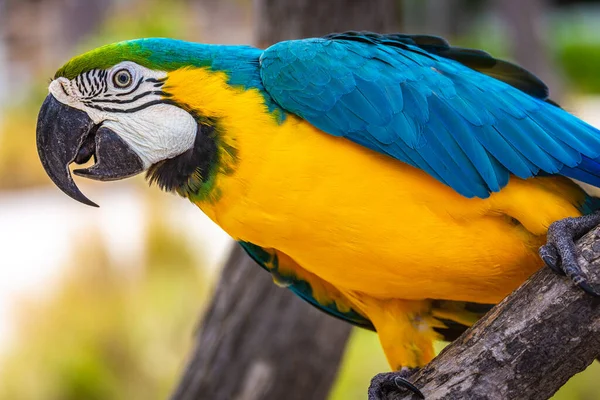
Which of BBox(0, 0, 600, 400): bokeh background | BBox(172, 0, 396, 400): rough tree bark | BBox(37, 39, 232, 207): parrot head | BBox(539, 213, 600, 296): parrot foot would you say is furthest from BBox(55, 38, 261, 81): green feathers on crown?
BBox(0, 0, 600, 400): bokeh background

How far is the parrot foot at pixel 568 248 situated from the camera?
1.53 meters

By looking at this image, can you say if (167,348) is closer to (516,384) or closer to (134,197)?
(134,197)

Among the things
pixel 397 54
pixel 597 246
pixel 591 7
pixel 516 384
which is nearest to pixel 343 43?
pixel 397 54

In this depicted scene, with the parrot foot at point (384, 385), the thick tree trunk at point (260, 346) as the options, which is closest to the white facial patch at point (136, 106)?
the parrot foot at point (384, 385)

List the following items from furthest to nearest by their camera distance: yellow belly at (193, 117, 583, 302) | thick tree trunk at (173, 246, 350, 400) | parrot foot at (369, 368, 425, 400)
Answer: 1. thick tree trunk at (173, 246, 350, 400)
2. parrot foot at (369, 368, 425, 400)
3. yellow belly at (193, 117, 583, 302)

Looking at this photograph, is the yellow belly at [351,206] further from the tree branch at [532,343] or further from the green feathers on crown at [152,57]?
the tree branch at [532,343]

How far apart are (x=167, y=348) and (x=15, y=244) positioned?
2793mm

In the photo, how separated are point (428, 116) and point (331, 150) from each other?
0.25m

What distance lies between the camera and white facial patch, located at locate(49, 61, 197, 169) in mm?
1722

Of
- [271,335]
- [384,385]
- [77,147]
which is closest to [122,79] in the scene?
[77,147]

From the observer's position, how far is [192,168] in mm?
1748

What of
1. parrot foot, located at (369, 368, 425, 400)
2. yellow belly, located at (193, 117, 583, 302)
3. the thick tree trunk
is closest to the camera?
yellow belly, located at (193, 117, 583, 302)

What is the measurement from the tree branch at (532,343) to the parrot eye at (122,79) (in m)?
0.99

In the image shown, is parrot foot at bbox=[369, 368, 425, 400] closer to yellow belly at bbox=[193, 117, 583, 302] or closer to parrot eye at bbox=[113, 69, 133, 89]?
yellow belly at bbox=[193, 117, 583, 302]
